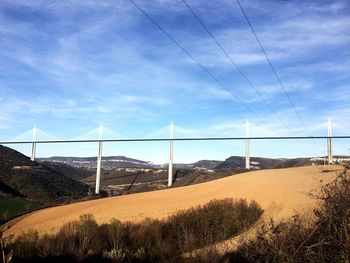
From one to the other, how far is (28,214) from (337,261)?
26.4 m

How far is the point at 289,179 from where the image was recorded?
104ft

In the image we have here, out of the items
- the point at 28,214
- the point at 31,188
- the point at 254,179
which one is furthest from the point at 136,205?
the point at 31,188

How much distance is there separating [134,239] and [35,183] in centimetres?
4419

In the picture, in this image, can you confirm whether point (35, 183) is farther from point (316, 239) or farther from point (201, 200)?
point (316, 239)

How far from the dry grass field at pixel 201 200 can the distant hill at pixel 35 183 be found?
667 inches

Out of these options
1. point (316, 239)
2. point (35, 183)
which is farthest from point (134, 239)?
point (35, 183)

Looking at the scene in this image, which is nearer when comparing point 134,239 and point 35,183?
point 134,239

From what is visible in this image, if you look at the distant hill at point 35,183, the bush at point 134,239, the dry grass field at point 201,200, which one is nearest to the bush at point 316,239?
the bush at point 134,239

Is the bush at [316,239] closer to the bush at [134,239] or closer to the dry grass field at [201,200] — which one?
the bush at [134,239]

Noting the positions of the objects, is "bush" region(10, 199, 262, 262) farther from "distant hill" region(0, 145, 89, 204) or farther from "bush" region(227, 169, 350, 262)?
"distant hill" region(0, 145, 89, 204)

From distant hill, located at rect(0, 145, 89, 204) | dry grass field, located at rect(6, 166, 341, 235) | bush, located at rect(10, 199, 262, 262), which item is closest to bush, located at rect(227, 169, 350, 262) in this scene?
bush, located at rect(10, 199, 262, 262)

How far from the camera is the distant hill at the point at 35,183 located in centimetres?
4996

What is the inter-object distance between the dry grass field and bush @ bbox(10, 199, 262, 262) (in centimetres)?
423

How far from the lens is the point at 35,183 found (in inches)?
2197
